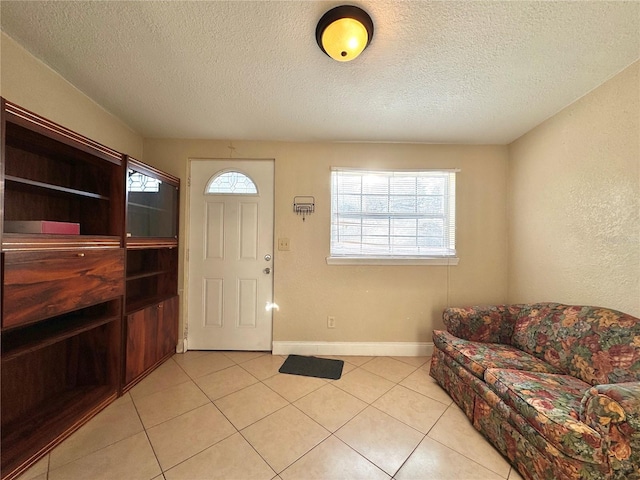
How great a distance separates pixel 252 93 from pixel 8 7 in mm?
1168

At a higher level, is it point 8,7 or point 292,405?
point 8,7

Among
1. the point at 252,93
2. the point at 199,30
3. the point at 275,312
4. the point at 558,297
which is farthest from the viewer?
the point at 275,312

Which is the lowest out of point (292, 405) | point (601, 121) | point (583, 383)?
point (292, 405)

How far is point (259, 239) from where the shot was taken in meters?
2.45

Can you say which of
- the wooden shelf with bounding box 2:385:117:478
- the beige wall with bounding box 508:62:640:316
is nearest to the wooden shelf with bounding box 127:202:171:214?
the wooden shelf with bounding box 2:385:117:478

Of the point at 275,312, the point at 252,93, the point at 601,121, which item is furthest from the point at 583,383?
the point at 252,93

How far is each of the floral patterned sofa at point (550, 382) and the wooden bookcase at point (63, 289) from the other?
249cm

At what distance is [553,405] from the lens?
110 cm

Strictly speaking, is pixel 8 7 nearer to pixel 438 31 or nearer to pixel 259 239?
pixel 259 239

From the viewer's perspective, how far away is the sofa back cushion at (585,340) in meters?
1.24

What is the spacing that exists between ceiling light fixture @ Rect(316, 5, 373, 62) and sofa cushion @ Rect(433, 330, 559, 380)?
2053mm

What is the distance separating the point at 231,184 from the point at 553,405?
9.42ft

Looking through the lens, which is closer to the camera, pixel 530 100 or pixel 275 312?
pixel 530 100

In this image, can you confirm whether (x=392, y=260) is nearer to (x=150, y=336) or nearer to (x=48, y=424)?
(x=150, y=336)
